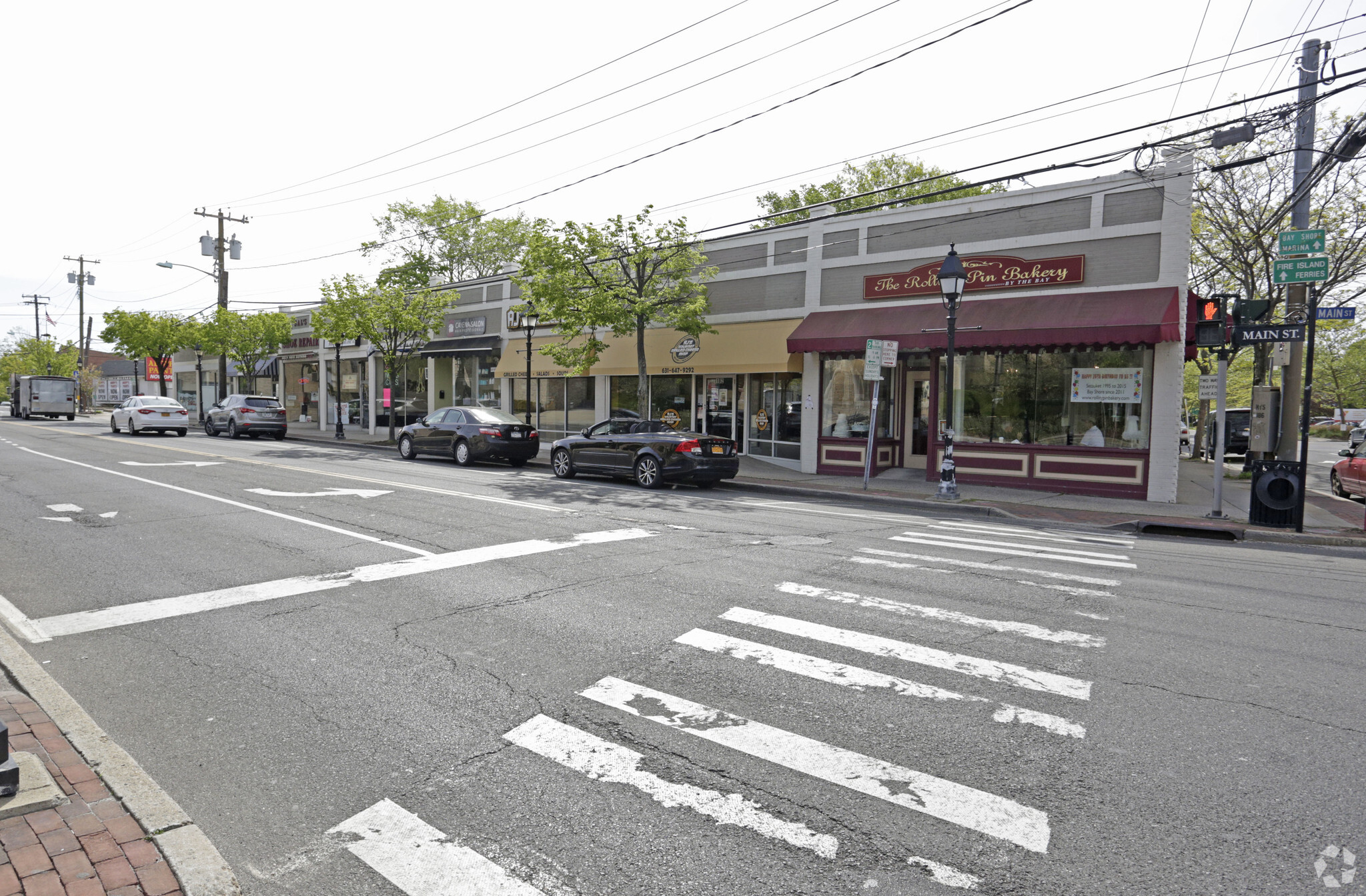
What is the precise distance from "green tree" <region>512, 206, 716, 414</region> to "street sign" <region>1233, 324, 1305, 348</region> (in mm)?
10812

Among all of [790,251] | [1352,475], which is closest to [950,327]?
[790,251]

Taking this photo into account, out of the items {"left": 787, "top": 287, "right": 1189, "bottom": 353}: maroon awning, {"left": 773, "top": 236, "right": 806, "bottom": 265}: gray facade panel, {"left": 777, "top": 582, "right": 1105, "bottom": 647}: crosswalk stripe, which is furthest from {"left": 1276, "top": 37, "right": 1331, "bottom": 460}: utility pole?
{"left": 777, "top": 582, "right": 1105, "bottom": 647}: crosswalk stripe

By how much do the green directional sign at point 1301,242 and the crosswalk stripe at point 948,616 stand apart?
9986 millimetres

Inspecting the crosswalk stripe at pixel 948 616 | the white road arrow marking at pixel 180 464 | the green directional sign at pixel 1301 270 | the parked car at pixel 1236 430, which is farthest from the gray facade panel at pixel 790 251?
the parked car at pixel 1236 430

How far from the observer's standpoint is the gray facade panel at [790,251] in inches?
773

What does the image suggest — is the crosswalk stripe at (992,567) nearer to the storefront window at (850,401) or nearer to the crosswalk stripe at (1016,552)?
the crosswalk stripe at (1016,552)

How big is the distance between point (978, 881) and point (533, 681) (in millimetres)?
2736

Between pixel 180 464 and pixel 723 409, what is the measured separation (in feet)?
41.8

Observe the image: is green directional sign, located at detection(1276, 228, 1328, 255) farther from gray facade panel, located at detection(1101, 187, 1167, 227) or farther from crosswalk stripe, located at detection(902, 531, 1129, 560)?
crosswalk stripe, located at detection(902, 531, 1129, 560)

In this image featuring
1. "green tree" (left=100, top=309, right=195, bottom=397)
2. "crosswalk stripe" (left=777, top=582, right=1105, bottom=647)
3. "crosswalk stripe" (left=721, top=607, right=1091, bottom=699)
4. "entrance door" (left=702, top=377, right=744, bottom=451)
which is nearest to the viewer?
"crosswalk stripe" (left=721, top=607, right=1091, bottom=699)

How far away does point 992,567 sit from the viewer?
832 centimetres

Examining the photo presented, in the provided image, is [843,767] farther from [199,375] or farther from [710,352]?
[199,375]

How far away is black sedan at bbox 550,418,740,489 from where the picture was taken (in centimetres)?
1593

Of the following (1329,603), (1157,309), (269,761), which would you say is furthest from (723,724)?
(1157,309)
